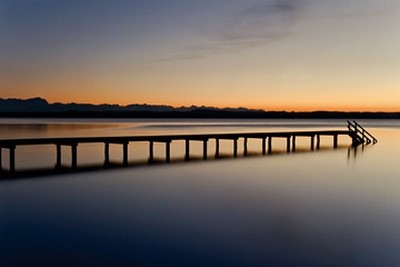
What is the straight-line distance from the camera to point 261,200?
13836 millimetres

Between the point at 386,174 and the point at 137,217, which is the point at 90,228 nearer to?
the point at 137,217

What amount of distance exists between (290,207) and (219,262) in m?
5.49

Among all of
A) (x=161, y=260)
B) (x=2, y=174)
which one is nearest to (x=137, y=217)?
(x=161, y=260)

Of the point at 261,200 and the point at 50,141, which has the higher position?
the point at 50,141

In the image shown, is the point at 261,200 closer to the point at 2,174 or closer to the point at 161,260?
the point at 161,260

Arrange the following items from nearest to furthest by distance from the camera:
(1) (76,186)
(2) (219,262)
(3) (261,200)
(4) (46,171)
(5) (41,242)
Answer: (2) (219,262), (5) (41,242), (3) (261,200), (1) (76,186), (4) (46,171)

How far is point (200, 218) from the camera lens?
36.3 ft

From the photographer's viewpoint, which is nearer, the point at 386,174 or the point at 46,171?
the point at 46,171

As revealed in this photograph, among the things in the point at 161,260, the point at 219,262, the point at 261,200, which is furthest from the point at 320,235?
the point at 261,200

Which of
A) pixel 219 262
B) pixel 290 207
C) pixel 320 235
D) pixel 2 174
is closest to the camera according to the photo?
pixel 219 262

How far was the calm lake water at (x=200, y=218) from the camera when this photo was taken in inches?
320

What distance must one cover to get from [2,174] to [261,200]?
29.6 feet

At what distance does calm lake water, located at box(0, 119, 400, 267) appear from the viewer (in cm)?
812

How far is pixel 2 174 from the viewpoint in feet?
56.5
